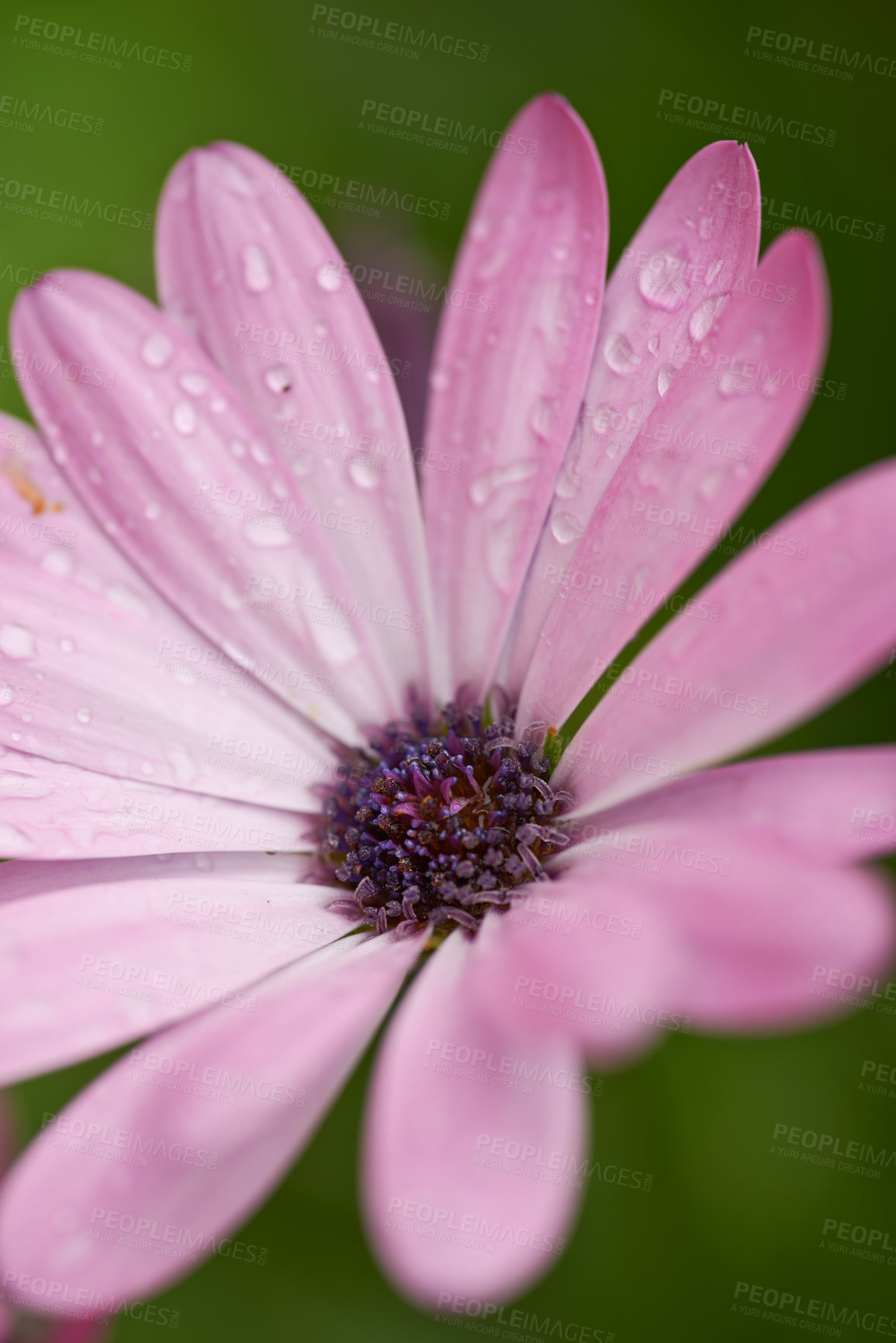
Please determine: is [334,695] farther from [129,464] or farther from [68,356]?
[68,356]

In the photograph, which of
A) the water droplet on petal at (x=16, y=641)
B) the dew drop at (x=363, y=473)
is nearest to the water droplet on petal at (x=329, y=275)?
the dew drop at (x=363, y=473)

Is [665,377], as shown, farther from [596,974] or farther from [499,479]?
[596,974]

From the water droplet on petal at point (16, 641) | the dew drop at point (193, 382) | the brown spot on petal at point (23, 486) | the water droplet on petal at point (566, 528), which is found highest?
the dew drop at point (193, 382)

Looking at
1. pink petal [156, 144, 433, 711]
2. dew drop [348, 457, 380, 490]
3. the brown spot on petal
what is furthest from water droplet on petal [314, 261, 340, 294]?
the brown spot on petal

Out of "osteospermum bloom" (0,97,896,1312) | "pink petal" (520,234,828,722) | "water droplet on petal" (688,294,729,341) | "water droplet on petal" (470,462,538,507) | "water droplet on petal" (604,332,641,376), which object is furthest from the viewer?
"water droplet on petal" (470,462,538,507)

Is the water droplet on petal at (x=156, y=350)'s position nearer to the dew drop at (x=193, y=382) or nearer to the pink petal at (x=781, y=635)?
the dew drop at (x=193, y=382)

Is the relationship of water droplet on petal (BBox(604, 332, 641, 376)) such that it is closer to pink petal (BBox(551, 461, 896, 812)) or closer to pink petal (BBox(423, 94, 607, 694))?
pink petal (BBox(423, 94, 607, 694))
